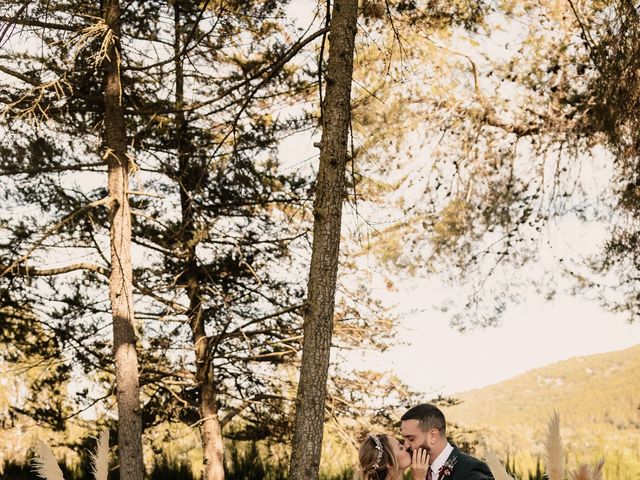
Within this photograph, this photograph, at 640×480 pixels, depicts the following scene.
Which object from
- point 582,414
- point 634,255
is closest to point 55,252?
point 634,255

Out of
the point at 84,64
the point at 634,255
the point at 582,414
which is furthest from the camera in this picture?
the point at 582,414

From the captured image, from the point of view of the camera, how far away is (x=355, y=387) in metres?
10.9

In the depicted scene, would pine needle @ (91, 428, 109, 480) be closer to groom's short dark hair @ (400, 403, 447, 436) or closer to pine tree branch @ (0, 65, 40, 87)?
groom's short dark hair @ (400, 403, 447, 436)

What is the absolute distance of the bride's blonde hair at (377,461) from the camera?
3711mm

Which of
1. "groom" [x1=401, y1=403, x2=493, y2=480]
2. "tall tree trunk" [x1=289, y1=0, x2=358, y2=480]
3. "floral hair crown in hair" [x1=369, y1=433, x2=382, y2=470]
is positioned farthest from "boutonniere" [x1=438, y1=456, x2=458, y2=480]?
"tall tree trunk" [x1=289, y1=0, x2=358, y2=480]

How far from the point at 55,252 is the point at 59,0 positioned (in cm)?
298

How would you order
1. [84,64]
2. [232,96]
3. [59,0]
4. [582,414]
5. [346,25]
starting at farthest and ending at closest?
[582,414] → [232,96] → [84,64] → [59,0] → [346,25]

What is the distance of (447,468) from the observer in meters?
3.85

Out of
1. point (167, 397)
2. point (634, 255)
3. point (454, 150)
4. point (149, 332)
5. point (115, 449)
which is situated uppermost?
point (454, 150)

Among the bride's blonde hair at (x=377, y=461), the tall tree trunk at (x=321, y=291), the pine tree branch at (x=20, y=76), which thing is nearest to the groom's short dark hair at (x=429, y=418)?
the bride's blonde hair at (x=377, y=461)

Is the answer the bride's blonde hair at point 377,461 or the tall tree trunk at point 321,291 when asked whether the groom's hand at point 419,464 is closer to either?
the bride's blonde hair at point 377,461

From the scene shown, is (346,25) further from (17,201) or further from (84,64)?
(17,201)

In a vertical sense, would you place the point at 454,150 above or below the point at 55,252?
above

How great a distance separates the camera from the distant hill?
9.46 meters
